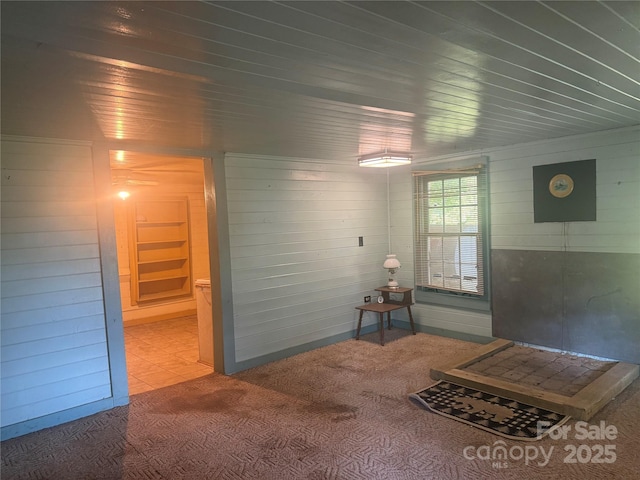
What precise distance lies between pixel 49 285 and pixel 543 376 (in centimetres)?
409

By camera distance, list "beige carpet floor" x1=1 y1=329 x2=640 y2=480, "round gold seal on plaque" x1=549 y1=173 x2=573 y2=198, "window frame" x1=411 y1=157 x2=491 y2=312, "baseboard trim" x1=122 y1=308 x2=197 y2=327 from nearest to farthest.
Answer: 1. "beige carpet floor" x1=1 y1=329 x2=640 y2=480
2. "round gold seal on plaque" x1=549 y1=173 x2=573 y2=198
3. "window frame" x1=411 y1=157 x2=491 y2=312
4. "baseboard trim" x1=122 y1=308 x2=197 y2=327

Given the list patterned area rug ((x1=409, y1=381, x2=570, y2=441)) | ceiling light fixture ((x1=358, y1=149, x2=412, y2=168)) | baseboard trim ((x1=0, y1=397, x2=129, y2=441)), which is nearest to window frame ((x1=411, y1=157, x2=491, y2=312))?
ceiling light fixture ((x1=358, y1=149, x2=412, y2=168))

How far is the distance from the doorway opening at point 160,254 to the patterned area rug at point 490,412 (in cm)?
271

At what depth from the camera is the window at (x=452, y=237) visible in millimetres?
4887

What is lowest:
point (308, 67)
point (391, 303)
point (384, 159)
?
point (391, 303)

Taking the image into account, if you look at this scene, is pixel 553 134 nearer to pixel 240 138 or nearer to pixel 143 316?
pixel 240 138

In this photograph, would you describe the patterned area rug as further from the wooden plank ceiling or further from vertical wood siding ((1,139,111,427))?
vertical wood siding ((1,139,111,427))

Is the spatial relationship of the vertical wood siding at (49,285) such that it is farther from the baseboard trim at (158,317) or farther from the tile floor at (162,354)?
the baseboard trim at (158,317)

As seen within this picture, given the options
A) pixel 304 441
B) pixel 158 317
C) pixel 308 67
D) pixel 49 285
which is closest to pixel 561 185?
pixel 308 67

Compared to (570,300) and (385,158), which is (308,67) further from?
(570,300)

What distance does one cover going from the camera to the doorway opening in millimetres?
5387

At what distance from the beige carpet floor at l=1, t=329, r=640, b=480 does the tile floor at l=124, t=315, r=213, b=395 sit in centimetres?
37

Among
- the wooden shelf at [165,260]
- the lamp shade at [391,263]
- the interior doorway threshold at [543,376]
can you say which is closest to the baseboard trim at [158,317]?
the wooden shelf at [165,260]

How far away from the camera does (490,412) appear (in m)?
3.15
